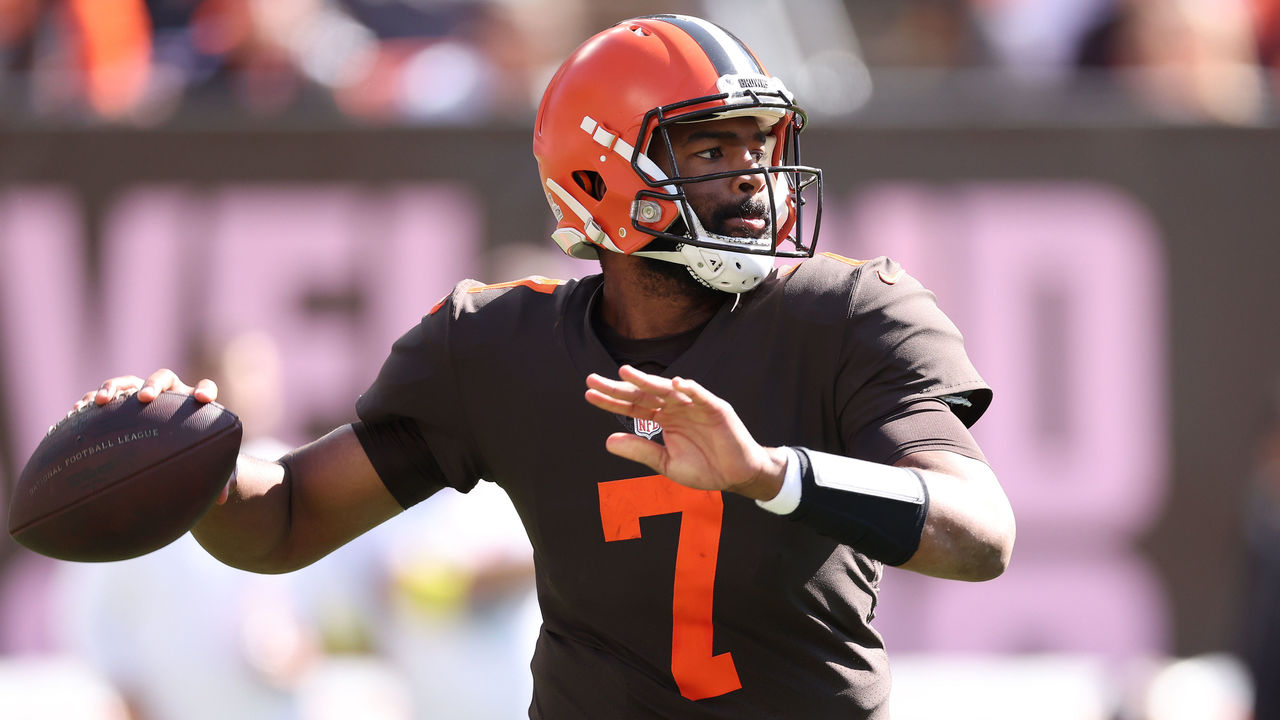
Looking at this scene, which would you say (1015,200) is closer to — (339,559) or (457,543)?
(457,543)

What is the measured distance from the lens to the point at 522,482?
2.49 m

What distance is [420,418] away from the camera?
8.49 ft

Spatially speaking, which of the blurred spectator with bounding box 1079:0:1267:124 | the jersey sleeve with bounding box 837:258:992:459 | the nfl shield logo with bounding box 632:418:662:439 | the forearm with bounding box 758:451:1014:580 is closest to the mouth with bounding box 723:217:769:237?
the jersey sleeve with bounding box 837:258:992:459

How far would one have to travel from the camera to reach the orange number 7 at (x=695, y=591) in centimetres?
226

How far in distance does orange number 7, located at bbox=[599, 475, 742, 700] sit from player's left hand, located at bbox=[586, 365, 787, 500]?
363 mm

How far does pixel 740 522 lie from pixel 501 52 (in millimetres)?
4297

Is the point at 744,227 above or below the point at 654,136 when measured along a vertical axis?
below

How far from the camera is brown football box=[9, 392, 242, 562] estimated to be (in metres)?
2.35

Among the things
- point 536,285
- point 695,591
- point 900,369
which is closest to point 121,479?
point 536,285

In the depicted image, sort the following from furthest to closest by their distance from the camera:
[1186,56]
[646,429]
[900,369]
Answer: [1186,56], [646,429], [900,369]

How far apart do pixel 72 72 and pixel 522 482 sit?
4192mm

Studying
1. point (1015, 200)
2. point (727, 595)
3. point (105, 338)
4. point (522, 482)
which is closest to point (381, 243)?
point (105, 338)

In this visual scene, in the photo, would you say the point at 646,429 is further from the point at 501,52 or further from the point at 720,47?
the point at 501,52

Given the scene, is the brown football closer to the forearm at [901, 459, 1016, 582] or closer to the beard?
the beard
